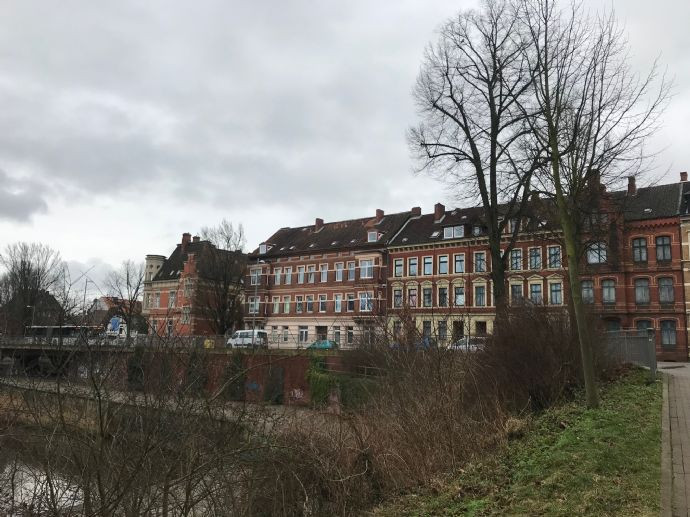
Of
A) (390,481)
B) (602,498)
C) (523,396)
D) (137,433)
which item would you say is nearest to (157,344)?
(137,433)

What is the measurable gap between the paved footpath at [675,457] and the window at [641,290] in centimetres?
3109

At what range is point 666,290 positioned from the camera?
40.2 metres

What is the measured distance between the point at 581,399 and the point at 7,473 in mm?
11259

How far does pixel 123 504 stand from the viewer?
6332 mm

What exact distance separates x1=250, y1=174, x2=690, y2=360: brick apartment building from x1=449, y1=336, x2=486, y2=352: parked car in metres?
8.01

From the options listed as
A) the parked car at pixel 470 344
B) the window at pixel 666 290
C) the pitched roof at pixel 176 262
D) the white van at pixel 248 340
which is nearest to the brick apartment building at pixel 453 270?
the window at pixel 666 290

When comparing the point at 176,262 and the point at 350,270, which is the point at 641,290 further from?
the point at 176,262

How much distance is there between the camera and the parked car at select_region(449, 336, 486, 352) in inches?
563

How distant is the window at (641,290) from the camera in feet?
134

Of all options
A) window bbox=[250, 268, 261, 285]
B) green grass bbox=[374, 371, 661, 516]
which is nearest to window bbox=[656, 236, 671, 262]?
green grass bbox=[374, 371, 661, 516]

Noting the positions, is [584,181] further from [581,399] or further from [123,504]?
[123,504]

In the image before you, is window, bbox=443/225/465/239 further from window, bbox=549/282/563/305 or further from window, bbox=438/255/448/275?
window, bbox=549/282/563/305

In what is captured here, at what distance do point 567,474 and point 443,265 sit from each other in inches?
1749

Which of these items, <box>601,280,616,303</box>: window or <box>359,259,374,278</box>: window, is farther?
<box>359,259,374,278</box>: window
